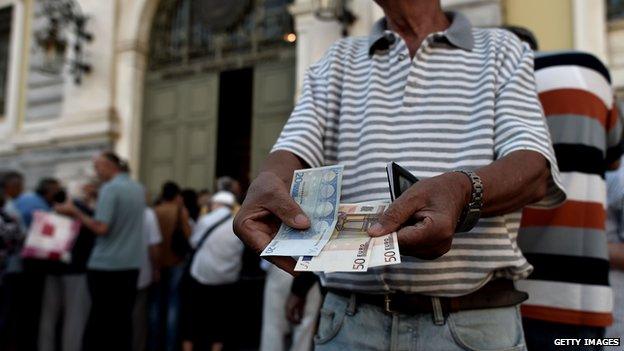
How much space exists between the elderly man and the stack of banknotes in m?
0.04

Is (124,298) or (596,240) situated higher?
(596,240)

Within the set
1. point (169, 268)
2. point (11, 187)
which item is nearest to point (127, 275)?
point (169, 268)

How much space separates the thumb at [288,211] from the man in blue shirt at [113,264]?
387cm

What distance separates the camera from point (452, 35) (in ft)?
5.03

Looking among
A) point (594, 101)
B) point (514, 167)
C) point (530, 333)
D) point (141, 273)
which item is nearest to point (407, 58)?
point (514, 167)

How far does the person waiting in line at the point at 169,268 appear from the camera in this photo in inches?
216

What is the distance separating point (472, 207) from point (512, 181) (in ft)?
0.43

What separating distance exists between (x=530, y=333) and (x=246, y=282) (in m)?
3.75

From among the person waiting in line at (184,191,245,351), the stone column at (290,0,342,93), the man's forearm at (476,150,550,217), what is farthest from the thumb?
the stone column at (290,0,342,93)

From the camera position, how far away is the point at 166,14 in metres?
8.44

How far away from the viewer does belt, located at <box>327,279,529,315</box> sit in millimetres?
1342

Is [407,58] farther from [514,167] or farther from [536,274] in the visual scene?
[536,274]

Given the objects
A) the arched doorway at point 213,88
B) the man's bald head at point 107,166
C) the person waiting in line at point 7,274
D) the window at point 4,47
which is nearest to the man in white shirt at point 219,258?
the man's bald head at point 107,166

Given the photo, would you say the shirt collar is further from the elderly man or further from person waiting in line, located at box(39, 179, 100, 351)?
person waiting in line, located at box(39, 179, 100, 351)
